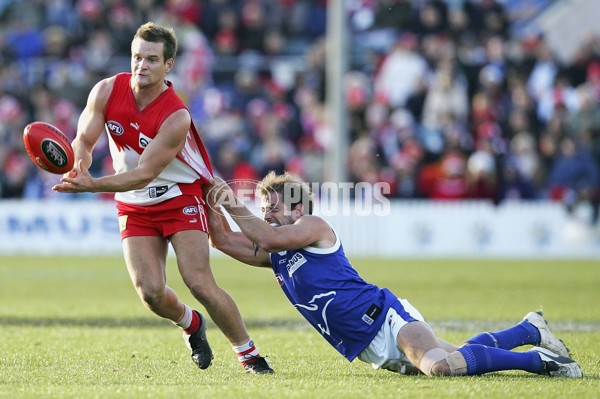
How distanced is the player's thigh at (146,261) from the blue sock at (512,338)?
2.20 metres

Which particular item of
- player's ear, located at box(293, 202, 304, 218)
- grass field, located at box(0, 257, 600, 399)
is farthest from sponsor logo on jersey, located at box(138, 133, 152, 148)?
grass field, located at box(0, 257, 600, 399)

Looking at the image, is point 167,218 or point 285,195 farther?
point 167,218

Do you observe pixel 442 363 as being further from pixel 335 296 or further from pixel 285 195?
pixel 285 195

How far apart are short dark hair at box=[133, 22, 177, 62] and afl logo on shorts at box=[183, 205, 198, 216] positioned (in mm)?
1056

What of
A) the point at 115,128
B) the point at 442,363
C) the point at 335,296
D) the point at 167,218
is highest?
the point at 115,128

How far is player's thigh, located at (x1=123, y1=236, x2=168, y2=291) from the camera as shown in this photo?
761 cm

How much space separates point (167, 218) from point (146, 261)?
13.3 inches

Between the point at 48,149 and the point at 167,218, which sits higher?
the point at 48,149

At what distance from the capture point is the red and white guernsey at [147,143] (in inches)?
307

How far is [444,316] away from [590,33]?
44.3 feet

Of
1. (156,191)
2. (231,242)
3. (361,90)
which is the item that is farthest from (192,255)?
(361,90)

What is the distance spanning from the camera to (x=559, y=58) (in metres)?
24.1

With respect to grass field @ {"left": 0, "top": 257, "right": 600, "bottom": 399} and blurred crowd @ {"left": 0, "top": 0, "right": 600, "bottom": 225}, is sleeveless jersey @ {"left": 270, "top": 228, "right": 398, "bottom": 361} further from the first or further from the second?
blurred crowd @ {"left": 0, "top": 0, "right": 600, "bottom": 225}

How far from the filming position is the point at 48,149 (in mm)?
7266
